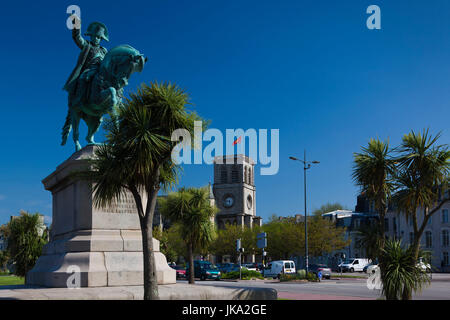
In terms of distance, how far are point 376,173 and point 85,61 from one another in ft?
33.8

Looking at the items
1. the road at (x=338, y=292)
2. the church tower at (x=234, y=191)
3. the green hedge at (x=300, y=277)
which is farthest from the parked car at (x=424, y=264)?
the church tower at (x=234, y=191)

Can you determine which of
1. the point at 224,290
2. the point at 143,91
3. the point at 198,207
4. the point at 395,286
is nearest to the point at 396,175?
the point at 395,286

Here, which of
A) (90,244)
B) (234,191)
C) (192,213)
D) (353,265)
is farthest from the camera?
(234,191)

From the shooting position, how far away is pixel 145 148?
11.1m

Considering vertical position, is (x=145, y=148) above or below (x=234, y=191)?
below

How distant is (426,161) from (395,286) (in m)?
3.47

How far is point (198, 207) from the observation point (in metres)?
28.9

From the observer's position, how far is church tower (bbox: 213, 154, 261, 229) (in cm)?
13900

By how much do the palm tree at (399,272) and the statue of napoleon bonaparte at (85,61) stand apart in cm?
1070

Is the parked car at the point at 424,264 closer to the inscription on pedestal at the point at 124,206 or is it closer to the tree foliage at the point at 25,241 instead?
the inscription on pedestal at the point at 124,206

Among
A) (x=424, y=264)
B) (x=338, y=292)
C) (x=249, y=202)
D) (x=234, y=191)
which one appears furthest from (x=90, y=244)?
(x=249, y=202)

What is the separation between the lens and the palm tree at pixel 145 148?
440 inches

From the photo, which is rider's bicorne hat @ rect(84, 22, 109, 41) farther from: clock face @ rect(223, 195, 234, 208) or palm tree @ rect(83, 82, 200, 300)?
clock face @ rect(223, 195, 234, 208)

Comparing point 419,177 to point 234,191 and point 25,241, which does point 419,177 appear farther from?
point 234,191
